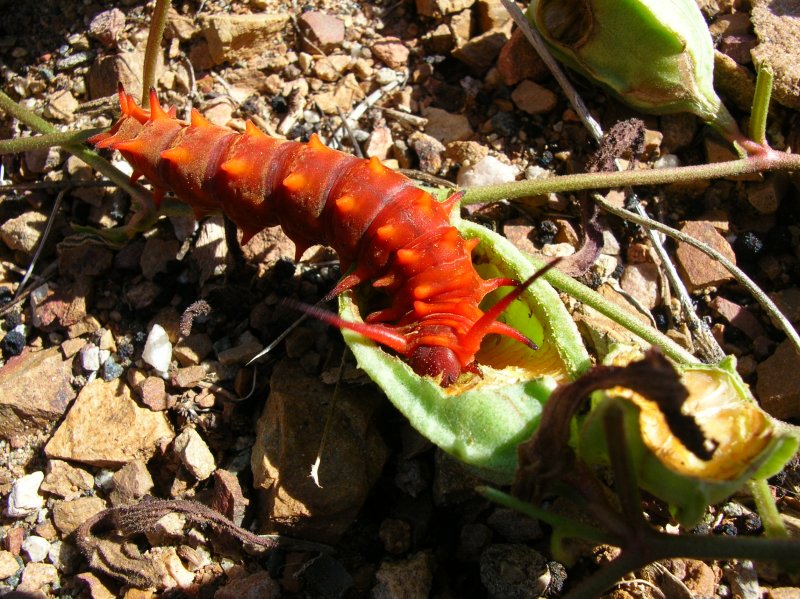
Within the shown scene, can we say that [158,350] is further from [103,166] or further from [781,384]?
[781,384]

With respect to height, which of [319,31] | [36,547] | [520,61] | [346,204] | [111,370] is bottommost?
[36,547]

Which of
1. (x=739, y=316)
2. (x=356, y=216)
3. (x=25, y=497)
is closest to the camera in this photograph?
(x=356, y=216)

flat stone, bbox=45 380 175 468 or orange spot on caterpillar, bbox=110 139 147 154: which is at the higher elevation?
orange spot on caterpillar, bbox=110 139 147 154

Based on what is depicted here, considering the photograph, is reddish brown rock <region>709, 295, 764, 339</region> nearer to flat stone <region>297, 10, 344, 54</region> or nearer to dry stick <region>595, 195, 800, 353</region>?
dry stick <region>595, 195, 800, 353</region>

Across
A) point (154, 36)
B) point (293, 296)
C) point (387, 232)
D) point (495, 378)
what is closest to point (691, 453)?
point (495, 378)

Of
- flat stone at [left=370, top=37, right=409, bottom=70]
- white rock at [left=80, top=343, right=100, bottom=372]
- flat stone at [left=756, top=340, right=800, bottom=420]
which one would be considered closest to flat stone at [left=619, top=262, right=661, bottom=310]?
flat stone at [left=756, top=340, right=800, bottom=420]

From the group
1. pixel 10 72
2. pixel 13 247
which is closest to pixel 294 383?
pixel 13 247

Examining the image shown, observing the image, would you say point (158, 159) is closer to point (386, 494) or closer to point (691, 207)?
point (386, 494)
